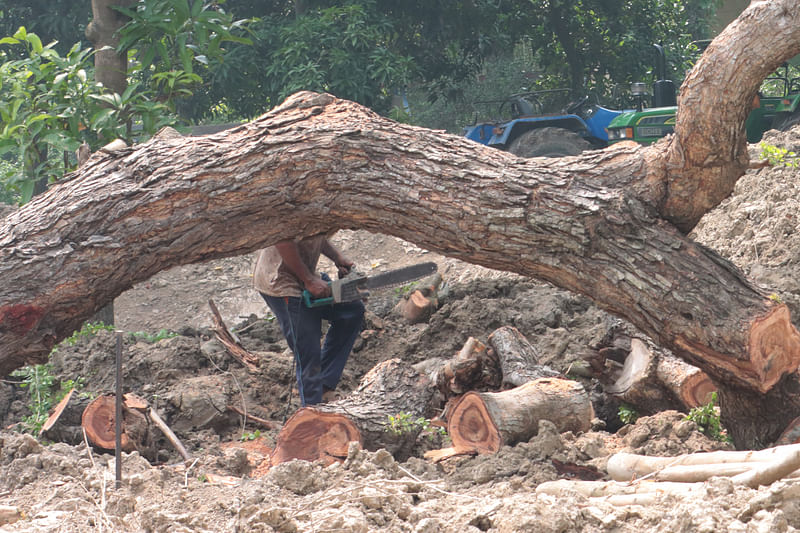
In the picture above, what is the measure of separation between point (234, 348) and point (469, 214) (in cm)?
306

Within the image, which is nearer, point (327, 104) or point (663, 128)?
point (327, 104)

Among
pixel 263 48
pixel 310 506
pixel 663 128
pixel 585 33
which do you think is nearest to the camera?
pixel 310 506

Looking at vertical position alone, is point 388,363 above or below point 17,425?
above

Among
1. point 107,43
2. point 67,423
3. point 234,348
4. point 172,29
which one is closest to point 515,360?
point 234,348

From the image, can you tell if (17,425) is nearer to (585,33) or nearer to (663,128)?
(663,128)

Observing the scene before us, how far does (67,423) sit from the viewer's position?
15.0ft

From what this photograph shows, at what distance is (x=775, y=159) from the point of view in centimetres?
484

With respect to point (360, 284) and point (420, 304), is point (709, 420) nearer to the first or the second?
point (360, 284)

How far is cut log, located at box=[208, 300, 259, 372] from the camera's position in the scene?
596 centimetres

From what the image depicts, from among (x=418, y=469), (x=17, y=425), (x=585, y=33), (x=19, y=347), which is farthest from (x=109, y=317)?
(x=585, y=33)

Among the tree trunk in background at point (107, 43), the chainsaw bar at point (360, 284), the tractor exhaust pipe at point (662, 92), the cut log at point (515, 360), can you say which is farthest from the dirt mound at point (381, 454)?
the tractor exhaust pipe at point (662, 92)

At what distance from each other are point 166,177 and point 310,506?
5.77 ft

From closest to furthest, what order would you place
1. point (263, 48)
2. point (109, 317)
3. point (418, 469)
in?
1. point (418, 469)
2. point (109, 317)
3. point (263, 48)

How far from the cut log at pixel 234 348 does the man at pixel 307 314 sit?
94 cm
